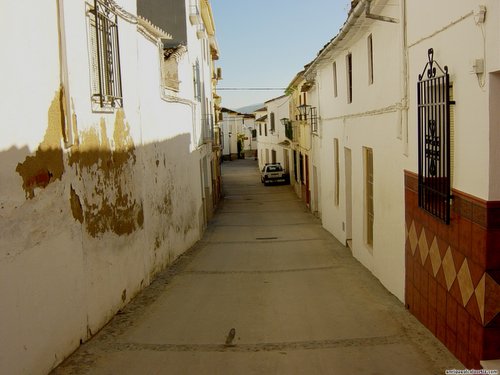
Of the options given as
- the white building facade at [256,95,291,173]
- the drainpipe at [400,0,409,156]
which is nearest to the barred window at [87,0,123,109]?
the drainpipe at [400,0,409,156]

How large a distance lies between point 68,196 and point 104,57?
2706mm

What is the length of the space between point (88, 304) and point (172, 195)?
6.04 m

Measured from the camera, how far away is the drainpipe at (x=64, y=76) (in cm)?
654

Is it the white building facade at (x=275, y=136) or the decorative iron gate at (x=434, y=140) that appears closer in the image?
the decorative iron gate at (x=434, y=140)

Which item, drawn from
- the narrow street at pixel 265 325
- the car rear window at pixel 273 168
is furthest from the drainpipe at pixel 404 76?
the car rear window at pixel 273 168

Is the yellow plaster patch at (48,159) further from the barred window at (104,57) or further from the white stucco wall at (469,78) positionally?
the white stucco wall at (469,78)

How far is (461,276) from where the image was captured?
224 inches

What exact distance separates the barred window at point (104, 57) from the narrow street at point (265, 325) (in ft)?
10.7

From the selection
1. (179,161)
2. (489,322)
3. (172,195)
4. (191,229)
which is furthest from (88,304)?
(191,229)

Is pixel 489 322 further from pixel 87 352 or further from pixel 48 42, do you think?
pixel 48 42

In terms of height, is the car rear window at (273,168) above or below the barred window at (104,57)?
below

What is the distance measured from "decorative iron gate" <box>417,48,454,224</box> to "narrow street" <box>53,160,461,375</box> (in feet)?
5.59

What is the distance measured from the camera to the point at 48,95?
6172mm

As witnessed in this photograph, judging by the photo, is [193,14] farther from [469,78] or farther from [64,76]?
[469,78]
